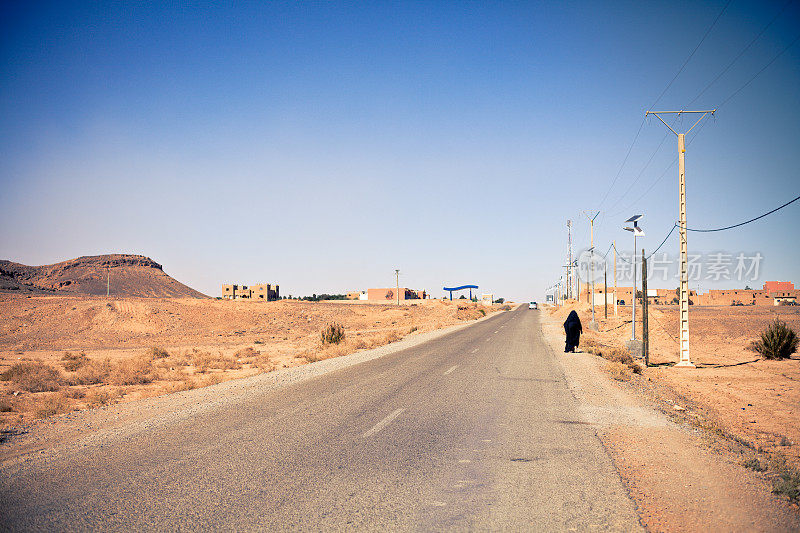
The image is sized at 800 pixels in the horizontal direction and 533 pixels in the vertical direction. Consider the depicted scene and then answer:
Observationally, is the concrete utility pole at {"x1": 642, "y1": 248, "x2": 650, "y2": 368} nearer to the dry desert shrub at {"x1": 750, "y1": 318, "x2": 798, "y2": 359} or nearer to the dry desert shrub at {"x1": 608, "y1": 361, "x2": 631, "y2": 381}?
the dry desert shrub at {"x1": 608, "y1": 361, "x2": 631, "y2": 381}

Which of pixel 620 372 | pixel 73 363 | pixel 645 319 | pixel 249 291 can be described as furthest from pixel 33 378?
pixel 249 291

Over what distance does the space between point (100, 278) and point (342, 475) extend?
13439cm

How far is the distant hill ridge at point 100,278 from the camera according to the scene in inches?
4400

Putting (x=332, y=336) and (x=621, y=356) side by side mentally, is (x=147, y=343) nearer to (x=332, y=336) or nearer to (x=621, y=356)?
(x=332, y=336)

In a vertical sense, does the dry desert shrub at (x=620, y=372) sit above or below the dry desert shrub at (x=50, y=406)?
above

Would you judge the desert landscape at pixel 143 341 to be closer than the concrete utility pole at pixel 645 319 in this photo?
Yes

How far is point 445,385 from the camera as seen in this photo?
13156 mm

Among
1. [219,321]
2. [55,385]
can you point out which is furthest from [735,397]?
[219,321]

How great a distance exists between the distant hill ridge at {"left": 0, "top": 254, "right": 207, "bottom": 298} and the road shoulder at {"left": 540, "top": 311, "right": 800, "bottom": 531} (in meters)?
116

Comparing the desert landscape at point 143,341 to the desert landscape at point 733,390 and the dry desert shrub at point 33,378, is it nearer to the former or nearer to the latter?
the dry desert shrub at point 33,378

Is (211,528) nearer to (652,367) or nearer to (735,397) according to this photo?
(735,397)

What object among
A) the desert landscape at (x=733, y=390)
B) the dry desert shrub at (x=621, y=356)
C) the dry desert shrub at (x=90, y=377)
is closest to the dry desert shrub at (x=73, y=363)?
the dry desert shrub at (x=90, y=377)

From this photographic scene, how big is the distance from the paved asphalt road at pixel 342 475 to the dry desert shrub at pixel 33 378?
32.0ft

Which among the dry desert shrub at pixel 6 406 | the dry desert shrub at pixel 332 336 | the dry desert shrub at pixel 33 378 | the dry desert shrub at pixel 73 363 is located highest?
the dry desert shrub at pixel 332 336
